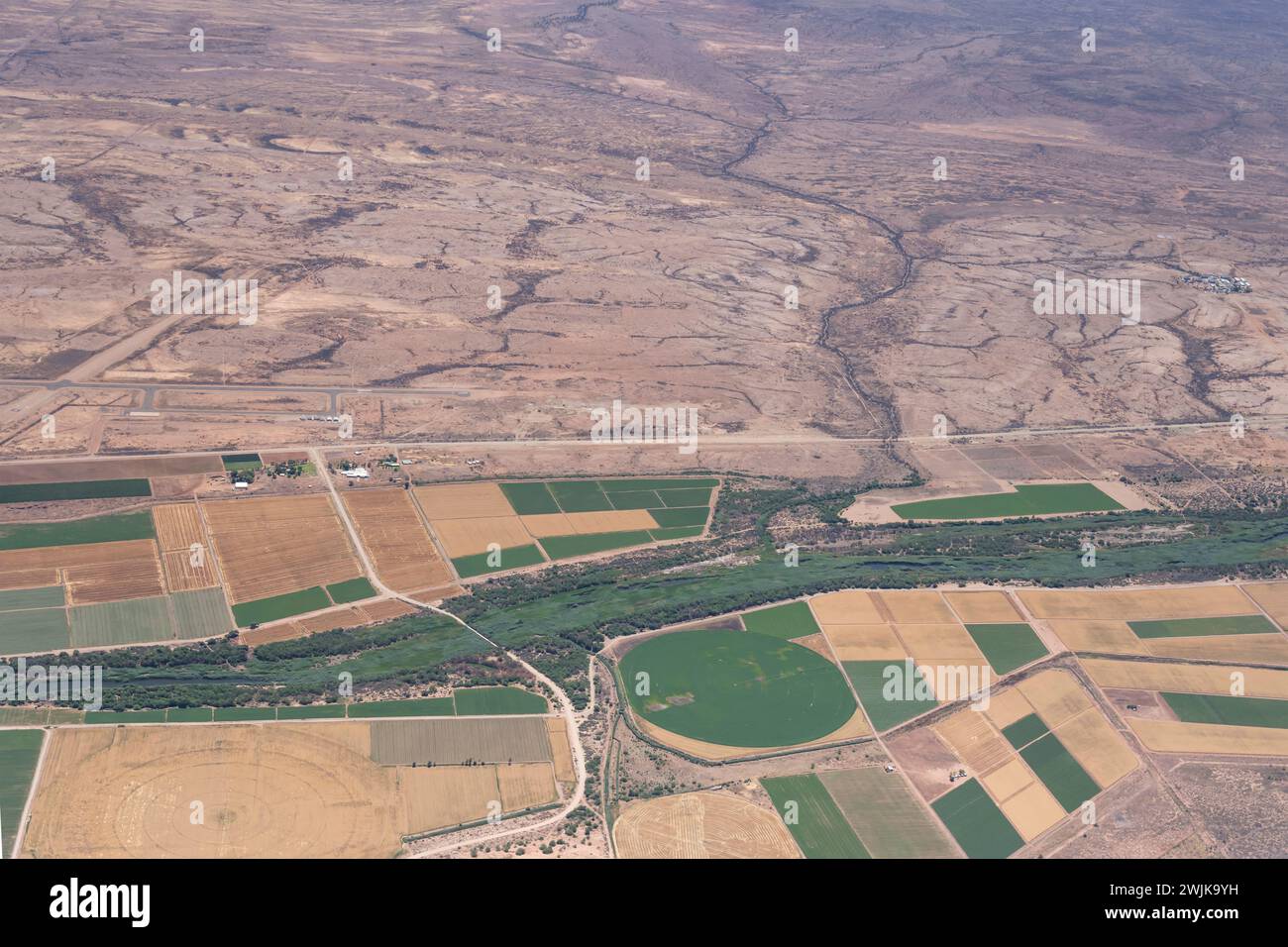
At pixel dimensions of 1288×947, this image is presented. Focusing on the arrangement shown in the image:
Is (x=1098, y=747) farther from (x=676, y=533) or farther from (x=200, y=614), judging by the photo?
(x=200, y=614)

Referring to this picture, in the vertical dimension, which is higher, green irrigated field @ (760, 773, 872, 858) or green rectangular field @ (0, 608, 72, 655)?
green rectangular field @ (0, 608, 72, 655)

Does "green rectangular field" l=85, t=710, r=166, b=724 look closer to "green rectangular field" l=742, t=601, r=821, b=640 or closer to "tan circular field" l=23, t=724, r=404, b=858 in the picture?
"tan circular field" l=23, t=724, r=404, b=858

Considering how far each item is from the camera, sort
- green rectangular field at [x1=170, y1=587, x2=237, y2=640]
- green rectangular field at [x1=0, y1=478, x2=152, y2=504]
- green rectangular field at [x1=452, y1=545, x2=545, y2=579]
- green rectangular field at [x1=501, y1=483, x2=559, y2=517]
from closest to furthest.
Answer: green rectangular field at [x1=170, y1=587, x2=237, y2=640], green rectangular field at [x1=452, y1=545, x2=545, y2=579], green rectangular field at [x1=0, y1=478, x2=152, y2=504], green rectangular field at [x1=501, y1=483, x2=559, y2=517]

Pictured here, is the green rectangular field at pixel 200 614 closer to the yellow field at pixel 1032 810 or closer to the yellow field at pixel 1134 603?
the yellow field at pixel 1032 810

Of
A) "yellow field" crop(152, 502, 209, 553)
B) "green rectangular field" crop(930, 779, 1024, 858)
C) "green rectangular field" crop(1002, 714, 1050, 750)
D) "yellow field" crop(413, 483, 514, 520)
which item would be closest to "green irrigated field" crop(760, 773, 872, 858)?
"green rectangular field" crop(930, 779, 1024, 858)

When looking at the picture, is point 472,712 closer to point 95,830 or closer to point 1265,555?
point 95,830

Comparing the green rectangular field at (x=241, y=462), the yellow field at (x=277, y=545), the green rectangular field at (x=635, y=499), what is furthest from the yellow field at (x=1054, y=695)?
the green rectangular field at (x=241, y=462)

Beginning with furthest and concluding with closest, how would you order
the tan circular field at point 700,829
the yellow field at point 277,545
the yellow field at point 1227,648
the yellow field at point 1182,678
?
the yellow field at point 1227,648
the yellow field at point 277,545
the yellow field at point 1182,678
the tan circular field at point 700,829

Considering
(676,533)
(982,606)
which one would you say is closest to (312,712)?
(676,533)
